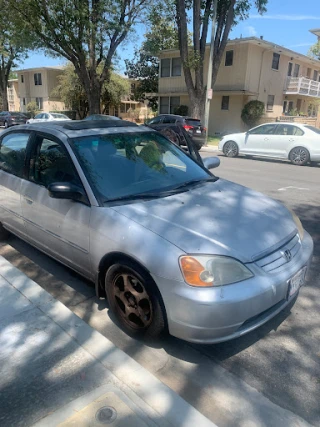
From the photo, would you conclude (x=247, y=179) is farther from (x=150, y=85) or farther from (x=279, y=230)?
(x=150, y=85)

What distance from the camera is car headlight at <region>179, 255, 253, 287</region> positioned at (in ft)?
7.54

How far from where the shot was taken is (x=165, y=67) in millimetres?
28406

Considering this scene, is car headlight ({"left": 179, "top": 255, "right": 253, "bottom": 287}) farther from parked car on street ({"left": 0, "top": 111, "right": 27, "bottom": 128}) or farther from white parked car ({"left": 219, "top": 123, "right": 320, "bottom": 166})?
parked car on street ({"left": 0, "top": 111, "right": 27, "bottom": 128})

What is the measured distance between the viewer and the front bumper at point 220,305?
7.41ft

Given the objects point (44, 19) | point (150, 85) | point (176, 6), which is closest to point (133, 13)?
point (176, 6)

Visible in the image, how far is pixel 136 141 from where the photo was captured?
11.9 ft

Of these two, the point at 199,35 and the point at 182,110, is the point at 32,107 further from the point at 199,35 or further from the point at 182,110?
the point at 199,35

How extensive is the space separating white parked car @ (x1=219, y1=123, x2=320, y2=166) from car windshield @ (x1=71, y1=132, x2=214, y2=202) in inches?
379

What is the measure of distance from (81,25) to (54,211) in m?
17.7

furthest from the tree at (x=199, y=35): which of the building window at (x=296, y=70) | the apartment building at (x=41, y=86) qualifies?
the apartment building at (x=41, y=86)

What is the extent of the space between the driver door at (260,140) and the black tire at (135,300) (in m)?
11.6

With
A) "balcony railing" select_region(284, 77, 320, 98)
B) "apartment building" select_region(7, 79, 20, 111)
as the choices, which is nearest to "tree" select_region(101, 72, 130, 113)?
"balcony railing" select_region(284, 77, 320, 98)

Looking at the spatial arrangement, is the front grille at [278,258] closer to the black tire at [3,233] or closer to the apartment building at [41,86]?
the black tire at [3,233]

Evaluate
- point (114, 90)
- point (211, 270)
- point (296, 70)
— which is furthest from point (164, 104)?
point (211, 270)
